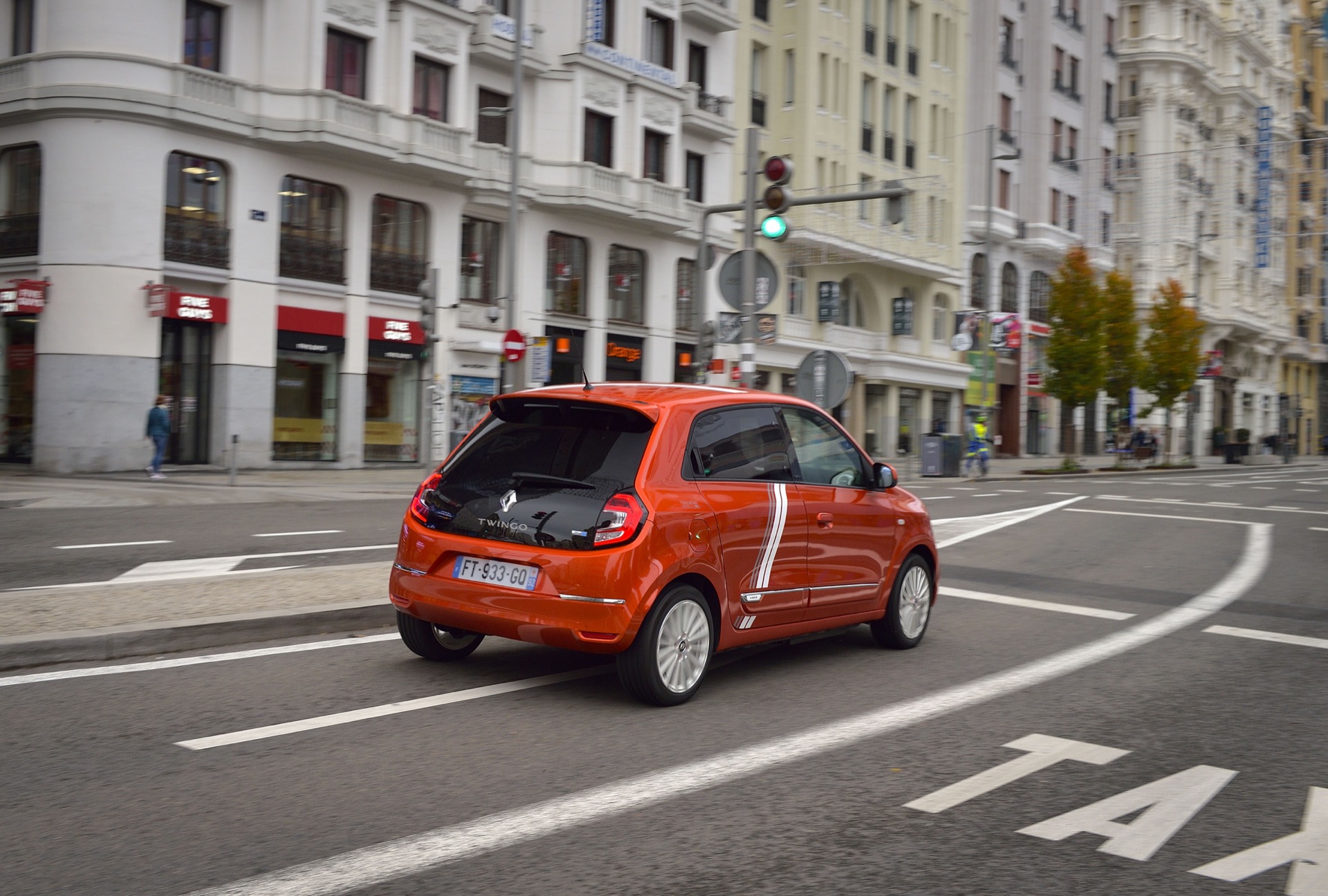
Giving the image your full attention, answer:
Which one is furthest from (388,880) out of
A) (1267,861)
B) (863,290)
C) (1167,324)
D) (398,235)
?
(1167,324)

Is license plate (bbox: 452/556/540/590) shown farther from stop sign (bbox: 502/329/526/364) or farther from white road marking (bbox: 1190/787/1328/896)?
stop sign (bbox: 502/329/526/364)

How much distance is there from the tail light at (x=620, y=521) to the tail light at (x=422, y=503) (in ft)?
3.48

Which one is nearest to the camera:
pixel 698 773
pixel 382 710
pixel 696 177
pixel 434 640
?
pixel 698 773

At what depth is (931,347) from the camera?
51.0 metres

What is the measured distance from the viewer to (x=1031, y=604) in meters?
10.6

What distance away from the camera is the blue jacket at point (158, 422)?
2464cm

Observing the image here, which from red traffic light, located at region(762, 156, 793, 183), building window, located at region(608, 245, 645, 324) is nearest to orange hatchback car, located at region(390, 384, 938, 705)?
red traffic light, located at region(762, 156, 793, 183)

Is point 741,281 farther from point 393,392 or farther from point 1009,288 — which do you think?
point 1009,288

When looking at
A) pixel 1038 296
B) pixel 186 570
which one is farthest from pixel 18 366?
pixel 1038 296

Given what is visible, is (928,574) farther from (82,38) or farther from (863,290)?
(863,290)

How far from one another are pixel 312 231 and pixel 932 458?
18.2 meters

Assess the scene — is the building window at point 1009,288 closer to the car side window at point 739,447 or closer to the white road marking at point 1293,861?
the car side window at point 739,447

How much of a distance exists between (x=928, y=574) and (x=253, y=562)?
6.31 meters

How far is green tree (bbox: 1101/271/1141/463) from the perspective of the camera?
151 ft
